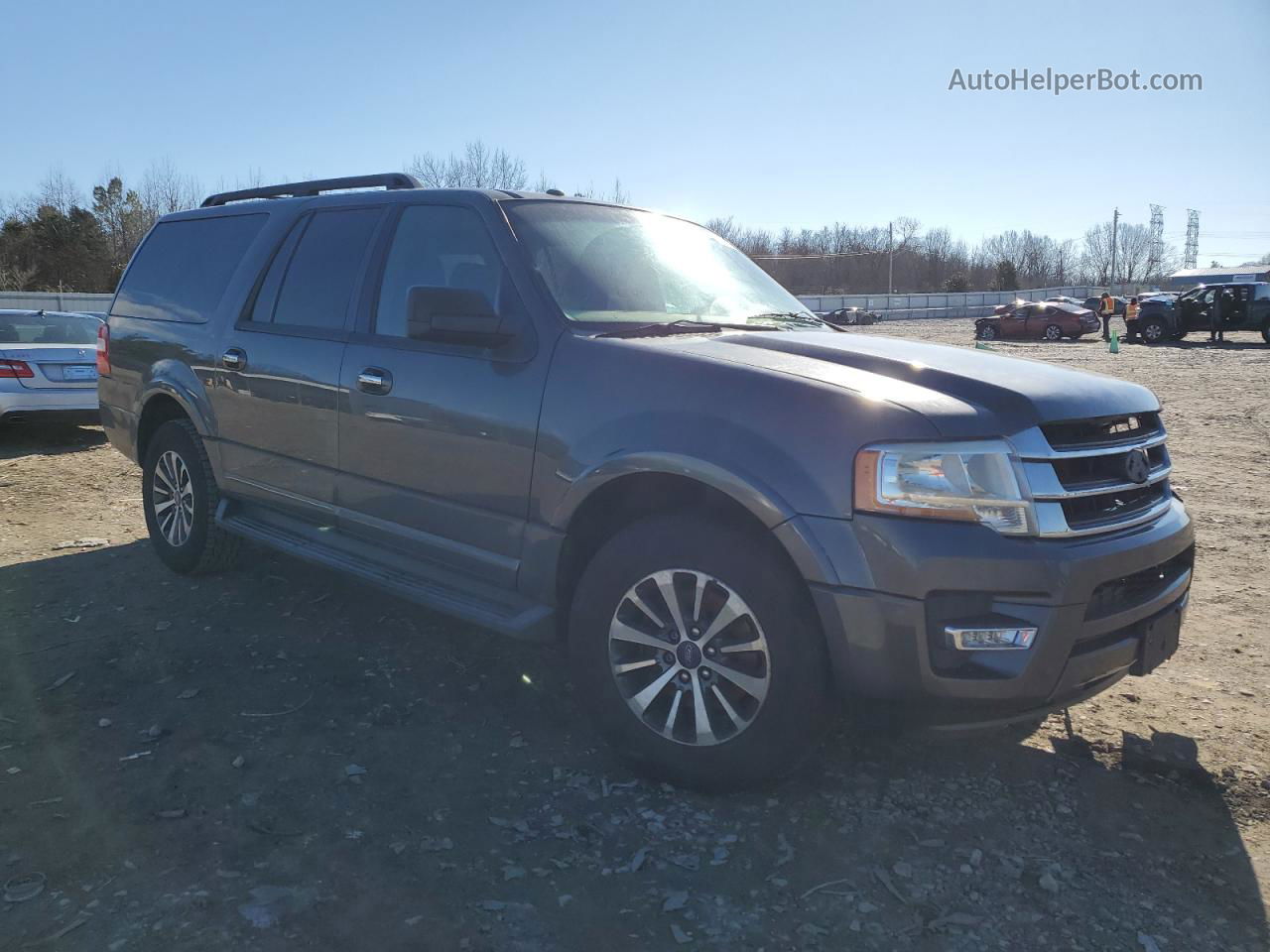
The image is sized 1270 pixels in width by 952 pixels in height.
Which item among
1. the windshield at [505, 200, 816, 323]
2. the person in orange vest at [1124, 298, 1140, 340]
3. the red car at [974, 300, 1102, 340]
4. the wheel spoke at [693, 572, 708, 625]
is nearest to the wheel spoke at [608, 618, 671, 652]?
the wheel spoke at [693, 572, 708, 625]

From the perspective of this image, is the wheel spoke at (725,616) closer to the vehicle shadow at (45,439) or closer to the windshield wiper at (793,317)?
the windshield wiper at (793,317)

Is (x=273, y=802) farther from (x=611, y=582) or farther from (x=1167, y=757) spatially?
(x=1167, y=757)

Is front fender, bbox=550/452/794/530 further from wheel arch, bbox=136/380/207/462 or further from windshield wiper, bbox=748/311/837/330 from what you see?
wheel arch, bbox=136/380/207/462

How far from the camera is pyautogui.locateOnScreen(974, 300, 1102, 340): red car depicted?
112ft

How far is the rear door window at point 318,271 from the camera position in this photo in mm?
4191

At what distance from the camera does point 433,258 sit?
3.91 meters

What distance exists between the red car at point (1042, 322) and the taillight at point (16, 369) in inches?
1260

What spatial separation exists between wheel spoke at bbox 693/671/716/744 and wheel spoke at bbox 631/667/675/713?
0.10m

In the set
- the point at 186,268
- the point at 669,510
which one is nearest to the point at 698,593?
the point at 669,510

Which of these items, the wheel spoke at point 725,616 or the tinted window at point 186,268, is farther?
the tinted window at point 186,268

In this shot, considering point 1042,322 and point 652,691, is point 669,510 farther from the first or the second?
point 1042,322

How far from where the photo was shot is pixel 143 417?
5.50 meters

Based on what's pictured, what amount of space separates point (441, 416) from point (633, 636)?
1.17 m

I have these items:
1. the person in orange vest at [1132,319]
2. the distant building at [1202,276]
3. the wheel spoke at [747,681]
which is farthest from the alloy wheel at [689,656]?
the distant building at [1202,276]
